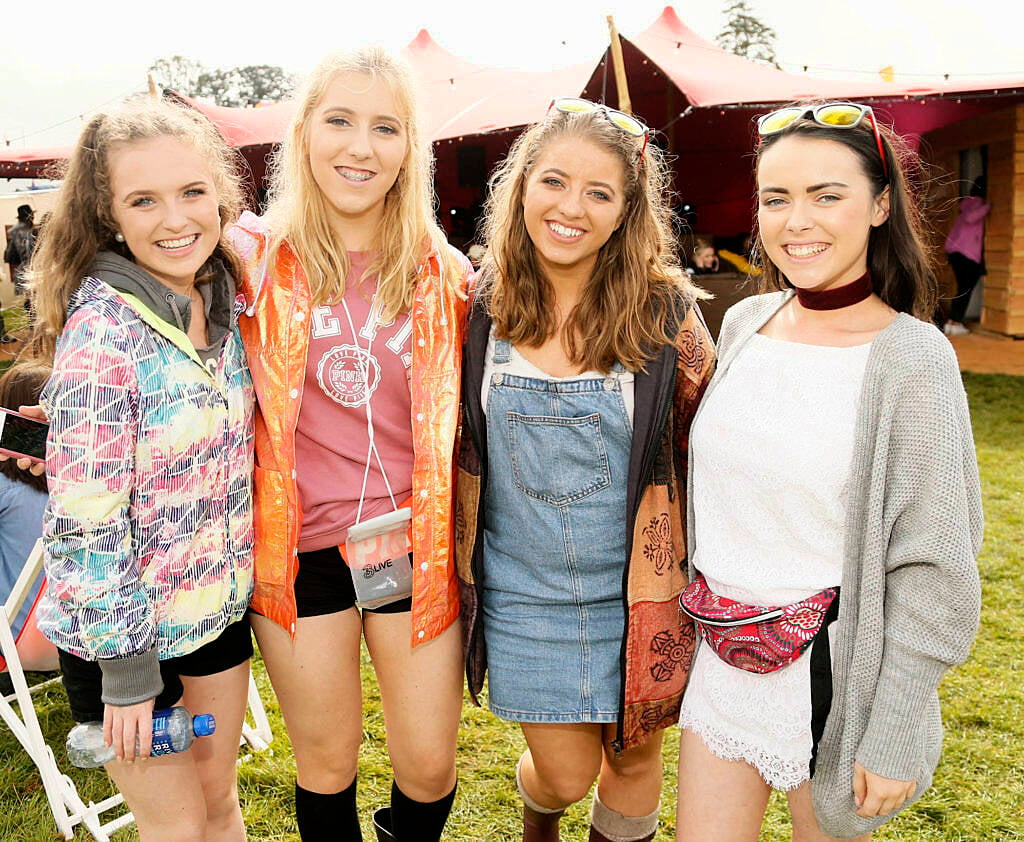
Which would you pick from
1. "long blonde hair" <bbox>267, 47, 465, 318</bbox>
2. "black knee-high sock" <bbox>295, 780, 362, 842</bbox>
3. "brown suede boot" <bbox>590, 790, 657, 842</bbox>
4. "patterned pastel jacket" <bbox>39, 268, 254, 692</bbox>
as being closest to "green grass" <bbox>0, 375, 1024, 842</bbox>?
"brown suede boot" <bbox>590, 790, 657, 842</bbox>

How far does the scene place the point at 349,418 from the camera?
7.15 feet

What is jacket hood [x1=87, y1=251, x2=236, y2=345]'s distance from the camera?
1853mm

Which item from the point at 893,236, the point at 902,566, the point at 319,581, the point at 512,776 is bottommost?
the point at 512,776

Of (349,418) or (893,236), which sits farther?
(349,418)

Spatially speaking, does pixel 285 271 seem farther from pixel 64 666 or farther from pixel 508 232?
pixel 64 666

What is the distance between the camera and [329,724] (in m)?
2.19

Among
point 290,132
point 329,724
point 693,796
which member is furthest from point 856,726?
point 290,132

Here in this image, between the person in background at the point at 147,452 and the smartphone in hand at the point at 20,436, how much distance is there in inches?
27.1

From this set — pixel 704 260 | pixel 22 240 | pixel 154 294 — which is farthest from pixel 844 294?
pixel 22 240

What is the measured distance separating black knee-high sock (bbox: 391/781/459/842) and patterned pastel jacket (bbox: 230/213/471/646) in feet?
1.54

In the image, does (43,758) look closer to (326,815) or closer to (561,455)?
(326,815)

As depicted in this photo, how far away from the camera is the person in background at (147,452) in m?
1.76

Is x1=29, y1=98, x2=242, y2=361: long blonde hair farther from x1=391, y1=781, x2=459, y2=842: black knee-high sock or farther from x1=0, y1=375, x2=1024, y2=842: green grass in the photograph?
x1=0, y1=375, x2=1024, y2=842: green grass

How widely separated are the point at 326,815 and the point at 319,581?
0.61m
